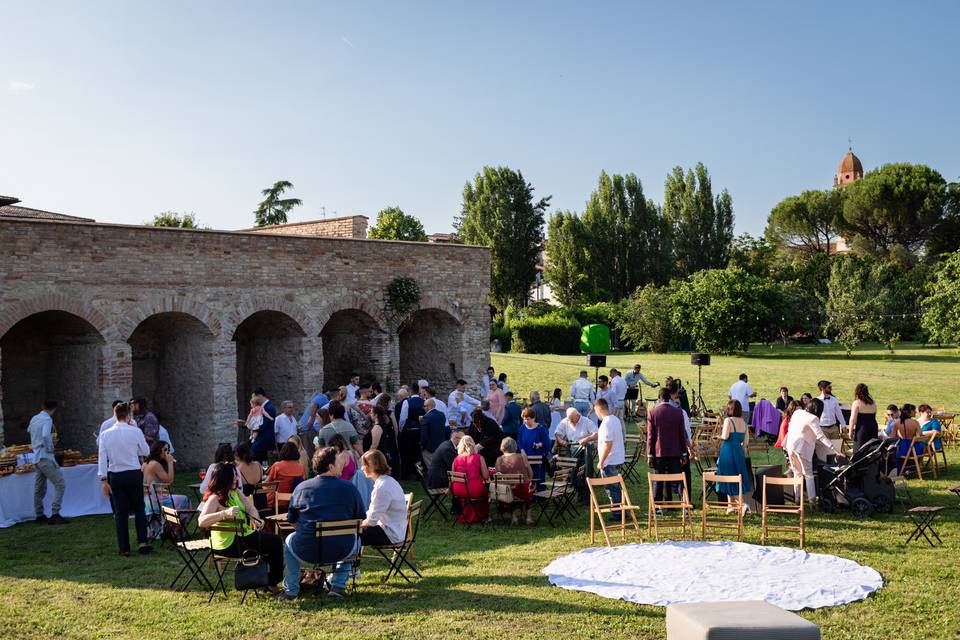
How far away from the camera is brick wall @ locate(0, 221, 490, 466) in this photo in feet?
49.2

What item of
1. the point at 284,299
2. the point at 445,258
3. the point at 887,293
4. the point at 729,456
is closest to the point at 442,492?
the point at 729,456

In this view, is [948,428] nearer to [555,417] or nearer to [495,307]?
[555,417]

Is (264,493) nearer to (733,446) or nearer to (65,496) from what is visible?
(65,496)

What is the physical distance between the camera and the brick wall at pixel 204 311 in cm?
1500

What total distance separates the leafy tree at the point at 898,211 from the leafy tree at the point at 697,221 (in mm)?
9193

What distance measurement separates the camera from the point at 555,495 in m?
10.8

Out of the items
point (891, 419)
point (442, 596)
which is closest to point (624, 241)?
point (891, 419)

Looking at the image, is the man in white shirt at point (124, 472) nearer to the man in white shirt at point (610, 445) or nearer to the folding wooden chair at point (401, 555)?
the folding wooden chair at point (401, 555)

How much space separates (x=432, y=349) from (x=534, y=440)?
993 centimetres

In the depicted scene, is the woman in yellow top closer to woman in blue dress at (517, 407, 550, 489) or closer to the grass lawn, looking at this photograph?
the grass lawn

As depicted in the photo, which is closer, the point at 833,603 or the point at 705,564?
the point at 833,603

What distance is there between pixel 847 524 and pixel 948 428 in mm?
7949

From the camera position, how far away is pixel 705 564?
848cm

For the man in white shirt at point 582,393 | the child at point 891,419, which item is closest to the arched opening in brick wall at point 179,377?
the man in white shirt at point 582,393
